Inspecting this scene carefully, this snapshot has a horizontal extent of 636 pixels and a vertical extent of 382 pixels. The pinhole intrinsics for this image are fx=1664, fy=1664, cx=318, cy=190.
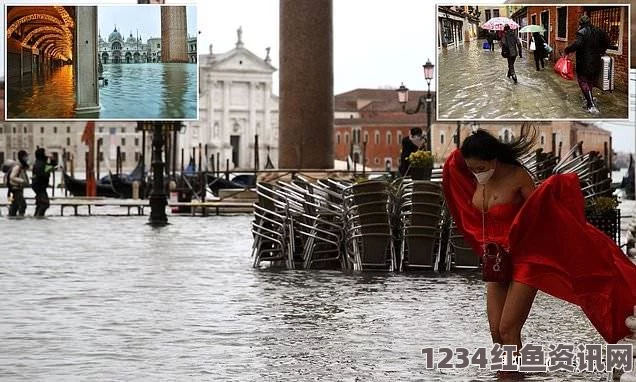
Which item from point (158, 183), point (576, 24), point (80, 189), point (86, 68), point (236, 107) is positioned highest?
point (576, 24)

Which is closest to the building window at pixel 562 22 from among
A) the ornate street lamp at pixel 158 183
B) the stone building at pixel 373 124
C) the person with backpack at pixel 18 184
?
the ornate street lamp at pixel 158 183

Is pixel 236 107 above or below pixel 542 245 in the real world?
below

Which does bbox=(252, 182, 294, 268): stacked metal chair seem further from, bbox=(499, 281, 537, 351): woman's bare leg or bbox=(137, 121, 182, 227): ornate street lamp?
bbox=(137, 121, 182, 227): ornate street lamp

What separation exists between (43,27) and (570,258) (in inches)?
421

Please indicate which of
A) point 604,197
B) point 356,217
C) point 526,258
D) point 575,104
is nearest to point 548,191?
point 526,258

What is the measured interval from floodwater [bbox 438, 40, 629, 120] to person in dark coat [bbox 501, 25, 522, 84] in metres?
0.04

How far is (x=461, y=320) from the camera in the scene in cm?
935

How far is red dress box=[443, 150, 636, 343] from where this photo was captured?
6348mm

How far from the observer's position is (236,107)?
107688mm

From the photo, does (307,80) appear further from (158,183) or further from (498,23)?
(158,183)

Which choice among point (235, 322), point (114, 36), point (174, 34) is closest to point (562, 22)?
point (174, 34)

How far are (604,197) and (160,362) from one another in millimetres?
7670

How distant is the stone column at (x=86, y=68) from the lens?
52.2 feet

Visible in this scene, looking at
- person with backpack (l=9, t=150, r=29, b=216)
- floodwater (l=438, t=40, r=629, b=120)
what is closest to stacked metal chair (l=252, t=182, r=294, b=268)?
floodwater (l=438, t=40, r=629, b=120)
